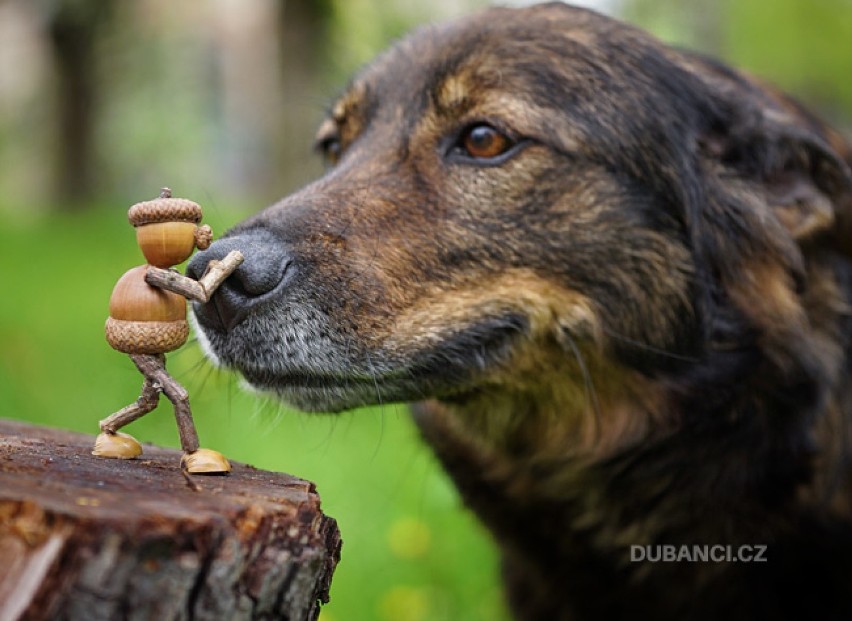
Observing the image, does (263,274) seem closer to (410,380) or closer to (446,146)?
(410,380)

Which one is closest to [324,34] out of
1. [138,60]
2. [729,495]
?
[729,495]

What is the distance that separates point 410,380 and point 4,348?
5.42 m

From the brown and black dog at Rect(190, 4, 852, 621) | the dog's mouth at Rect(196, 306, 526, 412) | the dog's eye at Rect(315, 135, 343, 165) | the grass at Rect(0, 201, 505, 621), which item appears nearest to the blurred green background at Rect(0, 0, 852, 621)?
the grass at Rect(0, 201, 505, 621)

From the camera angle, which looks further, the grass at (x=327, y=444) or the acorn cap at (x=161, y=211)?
the grass at (x=327, y=444)

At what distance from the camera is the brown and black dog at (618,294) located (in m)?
2.93

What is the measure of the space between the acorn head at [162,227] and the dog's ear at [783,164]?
2013 mm

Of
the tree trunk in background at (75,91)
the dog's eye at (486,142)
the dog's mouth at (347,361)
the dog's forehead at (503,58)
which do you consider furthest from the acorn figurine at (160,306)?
Result: the tree trunk in background at (75,91)

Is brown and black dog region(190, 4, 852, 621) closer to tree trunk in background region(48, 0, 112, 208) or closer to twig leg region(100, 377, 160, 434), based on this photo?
twig leg region(100, 377, 160, 434)

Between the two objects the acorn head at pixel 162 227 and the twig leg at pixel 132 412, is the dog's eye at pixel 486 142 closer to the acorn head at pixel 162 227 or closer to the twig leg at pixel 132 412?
the acorn head at pixel 162 227

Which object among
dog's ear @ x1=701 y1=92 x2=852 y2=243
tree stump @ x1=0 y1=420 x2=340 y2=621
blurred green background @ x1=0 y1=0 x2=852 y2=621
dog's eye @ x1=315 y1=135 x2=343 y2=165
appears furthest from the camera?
blurred green background @ x1=0 y1=0 x2=852 y2=621

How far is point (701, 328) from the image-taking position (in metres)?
3.13

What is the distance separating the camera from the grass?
4.39m

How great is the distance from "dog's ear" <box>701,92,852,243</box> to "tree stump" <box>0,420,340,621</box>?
2109 millimetres

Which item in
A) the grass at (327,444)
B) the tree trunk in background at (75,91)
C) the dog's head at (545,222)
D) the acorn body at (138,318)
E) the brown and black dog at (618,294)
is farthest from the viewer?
the tree trunk in background at (75,91)
